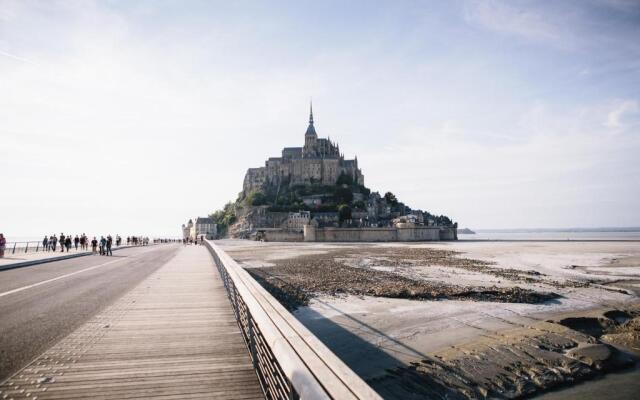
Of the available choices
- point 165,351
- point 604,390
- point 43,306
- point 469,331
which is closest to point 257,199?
point 43,306

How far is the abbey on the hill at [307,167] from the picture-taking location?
127m

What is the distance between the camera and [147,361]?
436cm

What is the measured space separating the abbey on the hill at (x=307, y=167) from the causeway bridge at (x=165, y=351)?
119 m

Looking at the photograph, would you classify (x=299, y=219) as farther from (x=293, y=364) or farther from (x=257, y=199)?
(x=293, y=364)

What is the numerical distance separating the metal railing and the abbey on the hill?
402ft

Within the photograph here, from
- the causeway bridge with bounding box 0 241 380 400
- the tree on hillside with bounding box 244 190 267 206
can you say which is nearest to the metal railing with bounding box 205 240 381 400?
the causeway bridge with bounding box 0 241 380 400

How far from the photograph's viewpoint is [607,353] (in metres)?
7.12

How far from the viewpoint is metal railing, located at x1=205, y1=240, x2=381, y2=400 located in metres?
1.98

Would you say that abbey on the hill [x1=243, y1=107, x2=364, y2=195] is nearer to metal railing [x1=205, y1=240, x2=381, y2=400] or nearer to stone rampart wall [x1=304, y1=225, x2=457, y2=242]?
stone rampart wall [x1=304, y1=225, x2=457, y2=242]

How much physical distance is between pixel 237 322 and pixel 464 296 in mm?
9163

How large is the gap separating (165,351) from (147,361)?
38 cm

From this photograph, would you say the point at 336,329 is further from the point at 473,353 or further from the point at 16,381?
the point at 16,381

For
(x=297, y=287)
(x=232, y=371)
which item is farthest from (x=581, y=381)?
(x=297, y=287)

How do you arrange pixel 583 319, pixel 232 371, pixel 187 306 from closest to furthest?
1. pixel 232 371
2. pixel 187 306
3. pixel 583 319
